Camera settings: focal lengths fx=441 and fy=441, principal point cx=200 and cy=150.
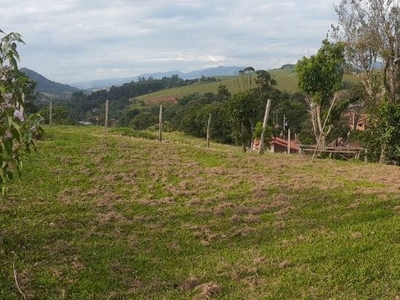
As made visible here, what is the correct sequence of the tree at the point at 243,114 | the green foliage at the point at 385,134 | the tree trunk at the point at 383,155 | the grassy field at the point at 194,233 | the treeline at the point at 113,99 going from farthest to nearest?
1. the treeline at the point at 113,99
2. the tree at the point at 243,114
3. the tree trunk at the point at 383,155
4. the green foliage at the point at 385,134
5. the grassy field at the point at 194,233

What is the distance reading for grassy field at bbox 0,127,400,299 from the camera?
4.41m

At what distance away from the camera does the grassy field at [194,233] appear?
4.41 metres

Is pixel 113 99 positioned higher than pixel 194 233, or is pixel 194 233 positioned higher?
pixel 113 99

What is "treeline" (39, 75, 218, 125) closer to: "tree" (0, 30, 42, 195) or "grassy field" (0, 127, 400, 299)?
"grassy field" (0, 127, 400, 299)

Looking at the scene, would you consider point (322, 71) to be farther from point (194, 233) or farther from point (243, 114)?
point (194, 233)

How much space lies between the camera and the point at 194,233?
5824 mm

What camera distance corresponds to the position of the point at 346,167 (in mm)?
11312

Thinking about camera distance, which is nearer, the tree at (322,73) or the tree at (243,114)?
the tree at (243,114)

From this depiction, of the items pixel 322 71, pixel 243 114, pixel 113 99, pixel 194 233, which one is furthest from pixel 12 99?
pixel 113 99

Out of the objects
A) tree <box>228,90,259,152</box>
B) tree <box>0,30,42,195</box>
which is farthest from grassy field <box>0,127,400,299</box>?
tree <box>228,90,259,152</box>

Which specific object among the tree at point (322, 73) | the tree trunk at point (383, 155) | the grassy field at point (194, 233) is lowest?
the grassy field at point (194, 233)

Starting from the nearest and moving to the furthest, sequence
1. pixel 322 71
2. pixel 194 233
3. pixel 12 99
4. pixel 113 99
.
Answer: pixel 12 99 → pixel 194 233 → pixel 322 71 → pixel 113 99

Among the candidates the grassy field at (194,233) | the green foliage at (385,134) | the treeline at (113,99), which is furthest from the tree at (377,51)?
the treeline at (113,99)

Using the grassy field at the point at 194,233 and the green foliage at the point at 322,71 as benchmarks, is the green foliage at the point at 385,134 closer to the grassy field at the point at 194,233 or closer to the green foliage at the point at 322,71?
the green foliage at the point at 322,71
